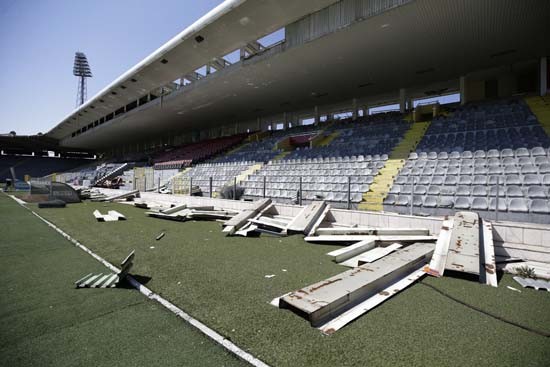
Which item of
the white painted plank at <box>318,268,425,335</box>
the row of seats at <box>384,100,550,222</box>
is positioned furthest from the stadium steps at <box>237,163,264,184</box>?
the white painted plank at <box>318,268,425,335</box>

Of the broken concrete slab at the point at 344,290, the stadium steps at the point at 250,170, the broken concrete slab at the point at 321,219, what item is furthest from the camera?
the stadium steps at the point at 250,170

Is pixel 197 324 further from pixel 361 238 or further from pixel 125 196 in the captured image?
pixel 125 196

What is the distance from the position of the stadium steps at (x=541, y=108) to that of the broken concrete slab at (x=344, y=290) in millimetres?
9711

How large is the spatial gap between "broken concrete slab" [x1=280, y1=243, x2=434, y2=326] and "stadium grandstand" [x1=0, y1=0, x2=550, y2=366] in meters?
0.24

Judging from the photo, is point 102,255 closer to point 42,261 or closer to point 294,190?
point 42,261

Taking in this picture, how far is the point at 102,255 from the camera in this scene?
207 inches

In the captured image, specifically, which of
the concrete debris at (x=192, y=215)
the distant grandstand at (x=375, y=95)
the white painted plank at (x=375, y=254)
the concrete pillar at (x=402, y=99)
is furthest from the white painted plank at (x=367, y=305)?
the concrete pillar at (x=402, y=99)

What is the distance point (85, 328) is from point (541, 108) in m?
16.6

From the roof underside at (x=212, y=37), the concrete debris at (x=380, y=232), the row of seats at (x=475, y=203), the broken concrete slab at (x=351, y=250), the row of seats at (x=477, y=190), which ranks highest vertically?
the roof underside at (x=212, y=37)

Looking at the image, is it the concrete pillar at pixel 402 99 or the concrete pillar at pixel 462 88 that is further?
the concrete pillar at pixel 402 99

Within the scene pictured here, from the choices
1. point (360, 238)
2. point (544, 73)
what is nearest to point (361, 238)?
point (360, 238)

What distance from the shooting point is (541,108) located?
11.6m

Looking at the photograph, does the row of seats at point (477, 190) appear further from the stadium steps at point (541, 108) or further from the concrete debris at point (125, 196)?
the concrete debris at point (125, 196)

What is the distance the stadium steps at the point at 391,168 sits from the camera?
8523 millimetres
